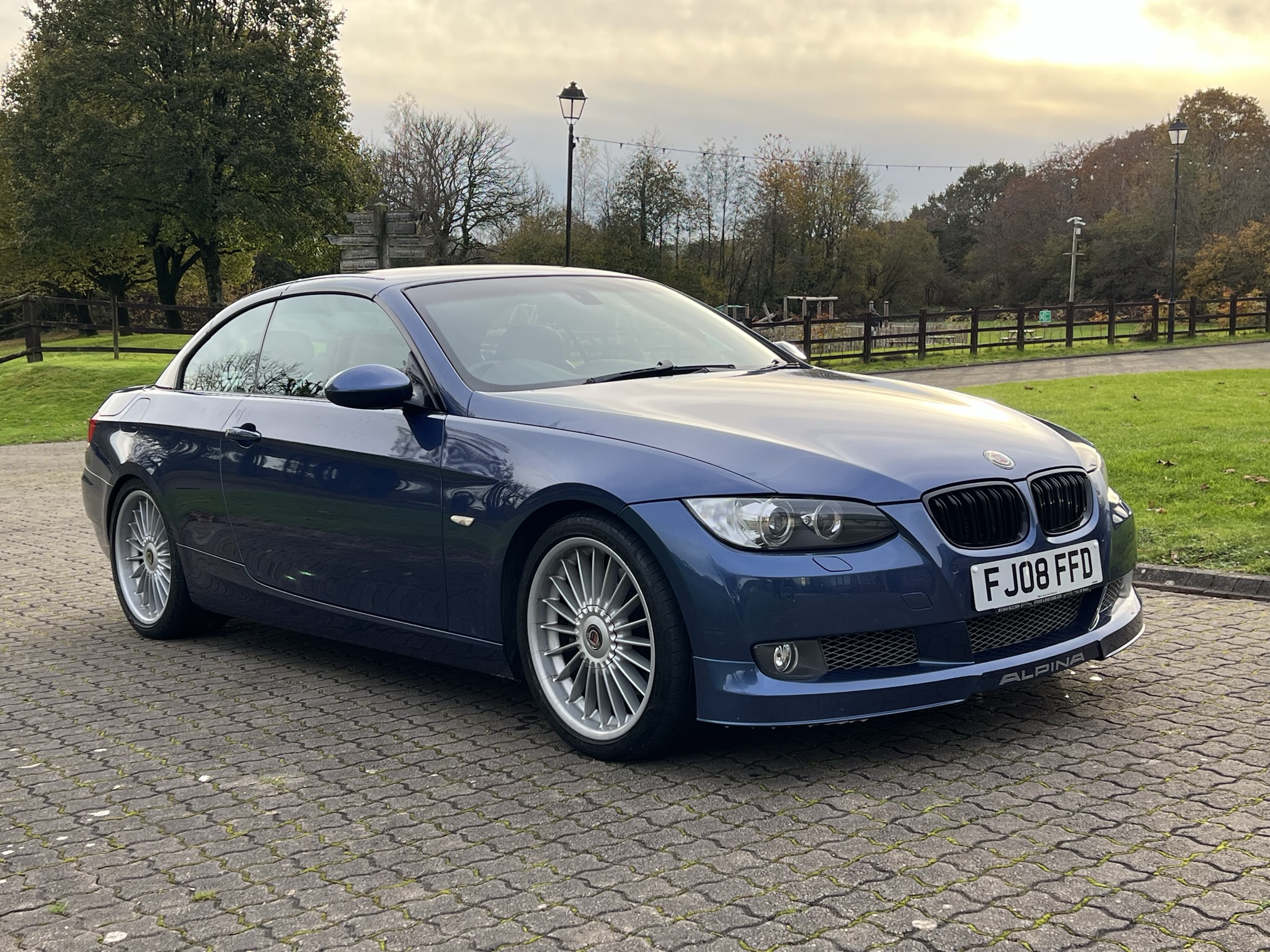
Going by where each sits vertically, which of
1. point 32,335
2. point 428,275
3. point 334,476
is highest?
point 428,275

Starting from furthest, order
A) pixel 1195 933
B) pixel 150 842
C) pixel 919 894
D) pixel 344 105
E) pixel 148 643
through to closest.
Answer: pixel 344 105, pixel 148 643, pixel 150 842, pixel 919 894, pixel 1195 933

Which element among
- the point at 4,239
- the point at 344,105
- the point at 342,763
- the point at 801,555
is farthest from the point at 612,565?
the point at 4,239

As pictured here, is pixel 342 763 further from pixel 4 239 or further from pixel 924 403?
pixel 4 239

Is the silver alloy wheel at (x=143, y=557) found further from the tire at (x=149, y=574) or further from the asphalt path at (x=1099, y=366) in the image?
the asphalt path at (x=1099, y=366)

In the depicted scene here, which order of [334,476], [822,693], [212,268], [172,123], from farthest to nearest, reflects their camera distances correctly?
[212,268], [172,123], [334,476], [822,693]

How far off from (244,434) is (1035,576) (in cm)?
329

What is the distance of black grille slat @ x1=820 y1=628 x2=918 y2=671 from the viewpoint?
3.87 meters

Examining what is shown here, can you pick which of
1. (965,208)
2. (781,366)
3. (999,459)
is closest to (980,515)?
(999,459)

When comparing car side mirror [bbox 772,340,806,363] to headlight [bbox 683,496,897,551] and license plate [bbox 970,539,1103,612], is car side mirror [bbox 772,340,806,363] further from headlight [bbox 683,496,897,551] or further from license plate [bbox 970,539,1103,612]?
headlight [bbox 683,496,897,551]

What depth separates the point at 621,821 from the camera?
3705mm

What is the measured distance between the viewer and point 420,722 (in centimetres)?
482

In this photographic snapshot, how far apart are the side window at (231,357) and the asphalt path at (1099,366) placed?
17.6 metres

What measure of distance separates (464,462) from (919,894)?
7.18ft

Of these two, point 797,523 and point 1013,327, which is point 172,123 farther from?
point 797,523
